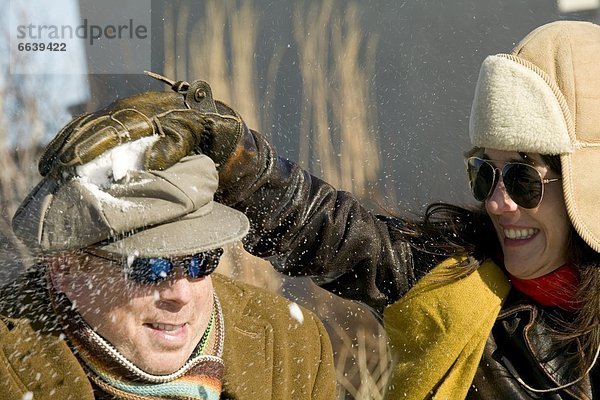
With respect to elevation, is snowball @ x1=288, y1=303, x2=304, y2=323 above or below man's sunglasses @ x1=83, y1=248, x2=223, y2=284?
below

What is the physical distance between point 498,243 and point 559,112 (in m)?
0.46

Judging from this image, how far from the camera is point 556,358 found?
278cm

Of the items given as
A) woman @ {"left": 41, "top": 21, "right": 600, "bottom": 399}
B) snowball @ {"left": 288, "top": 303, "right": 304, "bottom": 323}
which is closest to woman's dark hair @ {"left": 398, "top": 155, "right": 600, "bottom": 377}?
woman @ {"left": 41, "top": 21, "right": 600, "bottom": 399}

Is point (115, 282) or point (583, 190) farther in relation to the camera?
point (583, 190)

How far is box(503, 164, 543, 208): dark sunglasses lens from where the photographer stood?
9.00 ft

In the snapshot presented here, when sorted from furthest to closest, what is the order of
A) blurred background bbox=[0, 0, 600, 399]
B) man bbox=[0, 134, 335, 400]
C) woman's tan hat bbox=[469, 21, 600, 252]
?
blurred background bbox=[0, 0, 600, 399] → woman's tan hat bbox=[469, 21, 600, 252] → man bbox=[0, 134, 335, 400]

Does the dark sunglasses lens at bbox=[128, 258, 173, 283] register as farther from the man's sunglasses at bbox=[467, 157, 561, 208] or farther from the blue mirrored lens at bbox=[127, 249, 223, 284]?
the man's sunglasses at bbox=[467, 157, 561, 208]

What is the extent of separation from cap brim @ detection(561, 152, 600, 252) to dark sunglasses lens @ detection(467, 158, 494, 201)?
0.20 metres

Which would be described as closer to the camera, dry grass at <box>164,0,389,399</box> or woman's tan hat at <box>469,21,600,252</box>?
woman's tan hat at <box>469,21,600,252</box>

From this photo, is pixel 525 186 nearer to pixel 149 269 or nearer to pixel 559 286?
pixel 559 286

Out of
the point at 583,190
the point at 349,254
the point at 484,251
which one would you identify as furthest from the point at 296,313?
the point at 583,190

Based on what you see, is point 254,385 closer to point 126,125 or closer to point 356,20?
point 126,125

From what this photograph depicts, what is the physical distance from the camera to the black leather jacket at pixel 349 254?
2740 millimetres

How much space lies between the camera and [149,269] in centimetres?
233
